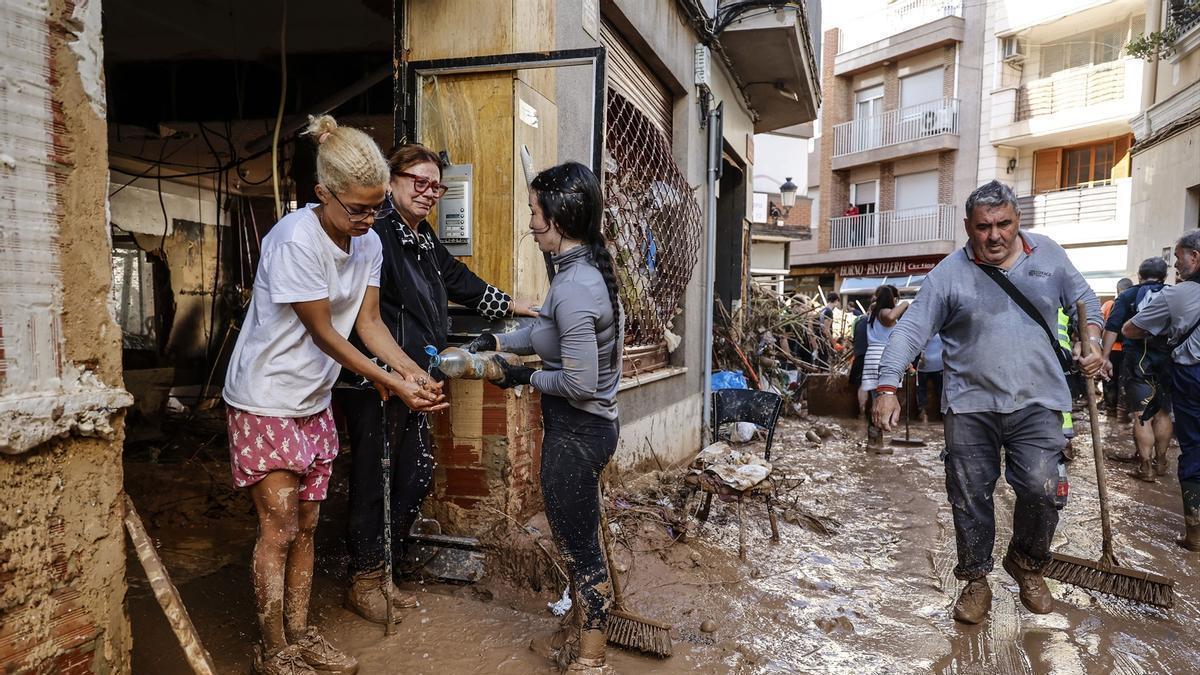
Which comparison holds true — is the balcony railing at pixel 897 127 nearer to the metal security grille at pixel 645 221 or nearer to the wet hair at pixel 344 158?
the metal security grille at pixel 645 221

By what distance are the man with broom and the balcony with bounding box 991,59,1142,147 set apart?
19520mm

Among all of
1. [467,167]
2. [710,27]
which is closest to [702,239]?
[710,27]

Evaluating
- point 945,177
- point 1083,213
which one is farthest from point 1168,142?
point 945,177

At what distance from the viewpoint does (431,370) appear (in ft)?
9.11

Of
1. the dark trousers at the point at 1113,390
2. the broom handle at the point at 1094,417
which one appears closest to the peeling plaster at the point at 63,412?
the broom handle at the point at 1094,417

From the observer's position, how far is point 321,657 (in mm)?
2498

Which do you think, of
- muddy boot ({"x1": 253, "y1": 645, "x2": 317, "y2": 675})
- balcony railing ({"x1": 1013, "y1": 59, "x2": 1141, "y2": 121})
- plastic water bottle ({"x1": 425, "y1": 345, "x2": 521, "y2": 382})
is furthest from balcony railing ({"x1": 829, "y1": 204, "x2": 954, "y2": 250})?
muddy boot ({"x1": 253, "y1": 645, "x2": 317, "y2": 675})

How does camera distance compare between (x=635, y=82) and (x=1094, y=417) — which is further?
(x=635, y=82)

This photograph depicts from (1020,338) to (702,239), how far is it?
414 centimetres

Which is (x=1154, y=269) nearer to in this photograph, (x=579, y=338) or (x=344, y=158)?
(x=579, y=338)

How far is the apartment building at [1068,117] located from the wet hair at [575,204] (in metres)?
20.7

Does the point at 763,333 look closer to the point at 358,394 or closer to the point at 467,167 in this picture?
the point at 467,167

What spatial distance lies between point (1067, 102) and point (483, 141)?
2200 centimetres

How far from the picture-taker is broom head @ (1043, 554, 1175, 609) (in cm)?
332
